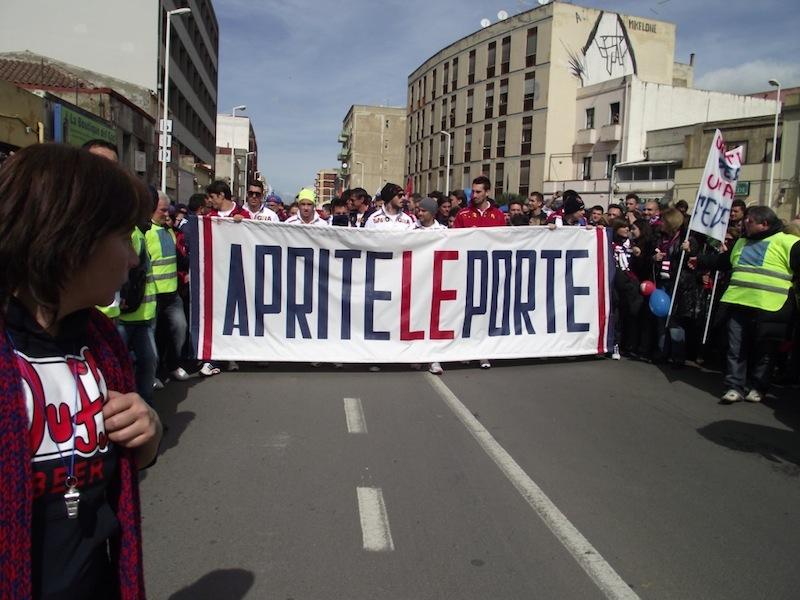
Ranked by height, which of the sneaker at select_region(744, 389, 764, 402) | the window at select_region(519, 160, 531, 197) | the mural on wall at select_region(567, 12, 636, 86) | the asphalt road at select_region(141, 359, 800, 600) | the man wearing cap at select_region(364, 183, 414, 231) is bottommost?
the sneaker at select_region(744, 389, 764, 402)

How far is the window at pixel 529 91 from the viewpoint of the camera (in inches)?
2267

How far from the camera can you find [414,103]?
82312 mm

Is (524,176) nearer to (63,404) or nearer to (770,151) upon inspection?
(770,151)

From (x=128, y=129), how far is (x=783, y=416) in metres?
26.5

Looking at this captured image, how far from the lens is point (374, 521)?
3801 millimetres

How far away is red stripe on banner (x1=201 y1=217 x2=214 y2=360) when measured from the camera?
7508 millimetres

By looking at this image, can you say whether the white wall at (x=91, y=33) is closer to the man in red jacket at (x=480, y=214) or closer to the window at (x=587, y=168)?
the man in red jacket at (x=480, y=214)

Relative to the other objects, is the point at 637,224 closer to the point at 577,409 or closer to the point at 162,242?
the point at 577,409

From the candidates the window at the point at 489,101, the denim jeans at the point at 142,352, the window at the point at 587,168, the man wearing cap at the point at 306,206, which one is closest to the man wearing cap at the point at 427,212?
the man wearing cap at the point at 306,206

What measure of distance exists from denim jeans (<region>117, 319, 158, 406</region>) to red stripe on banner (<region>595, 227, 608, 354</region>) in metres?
5.76

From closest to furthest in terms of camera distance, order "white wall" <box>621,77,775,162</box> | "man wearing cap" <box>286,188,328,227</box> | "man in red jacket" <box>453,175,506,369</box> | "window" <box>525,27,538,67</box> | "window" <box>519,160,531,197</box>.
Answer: "man in red jacket" <box>453,175,506,369</box>
"man wearing cap" <box>286,188,328,227</box>
"white wall" <box>621,77,775,162</box>
"window" <box>525,27,538,67</box>
"window" <box>519,160,531,197</box>

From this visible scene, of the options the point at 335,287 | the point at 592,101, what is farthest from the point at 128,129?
the point at 592,101

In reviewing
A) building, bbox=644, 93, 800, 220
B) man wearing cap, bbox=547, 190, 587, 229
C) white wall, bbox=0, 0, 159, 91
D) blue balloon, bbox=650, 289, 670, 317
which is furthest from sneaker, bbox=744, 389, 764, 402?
white wall, bbox=0, 0, 159, 91

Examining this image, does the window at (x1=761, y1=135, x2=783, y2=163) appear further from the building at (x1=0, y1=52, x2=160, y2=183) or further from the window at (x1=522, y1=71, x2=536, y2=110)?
the building at (x1=0, y1=52, x2=160, y2=183)
